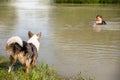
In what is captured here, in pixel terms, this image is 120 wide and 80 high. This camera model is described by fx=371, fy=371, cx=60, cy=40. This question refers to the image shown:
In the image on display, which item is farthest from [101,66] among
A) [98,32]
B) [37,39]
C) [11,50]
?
[98,32]

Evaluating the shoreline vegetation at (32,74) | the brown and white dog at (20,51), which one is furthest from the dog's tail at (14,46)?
the shoreline vegetation at (32,74)

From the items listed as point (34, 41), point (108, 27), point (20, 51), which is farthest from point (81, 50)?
point (108, 27)

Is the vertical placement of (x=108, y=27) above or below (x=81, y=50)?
below

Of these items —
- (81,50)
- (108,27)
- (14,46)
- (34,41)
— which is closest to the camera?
(14,46)

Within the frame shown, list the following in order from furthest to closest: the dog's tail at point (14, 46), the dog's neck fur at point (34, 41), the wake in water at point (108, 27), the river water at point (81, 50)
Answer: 1. the wake in water at point (108, 27)
2. the river water at point (81, 50)
3. the dog's neck fur at point (34, 41)
4. the dog's tail at point (14, 46)

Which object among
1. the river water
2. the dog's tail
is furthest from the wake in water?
the dog's tail

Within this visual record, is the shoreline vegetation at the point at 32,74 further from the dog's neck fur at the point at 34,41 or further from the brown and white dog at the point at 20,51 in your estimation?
the dog's neck fur at the point at 34,41

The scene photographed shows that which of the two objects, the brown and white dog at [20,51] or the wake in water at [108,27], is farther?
the wake in water at [108,27]

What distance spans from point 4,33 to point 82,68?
25.3 feet

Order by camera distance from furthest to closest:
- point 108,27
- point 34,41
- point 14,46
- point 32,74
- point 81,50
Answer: point 108,27 → point 81,50 → point 34,41 → point 32,74 → point 14,46

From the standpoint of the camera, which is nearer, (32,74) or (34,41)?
(32,74)

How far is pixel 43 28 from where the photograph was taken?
18.2 meters

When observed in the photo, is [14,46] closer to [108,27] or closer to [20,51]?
[20,51]

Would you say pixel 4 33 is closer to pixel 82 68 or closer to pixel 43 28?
pixel 43 28
